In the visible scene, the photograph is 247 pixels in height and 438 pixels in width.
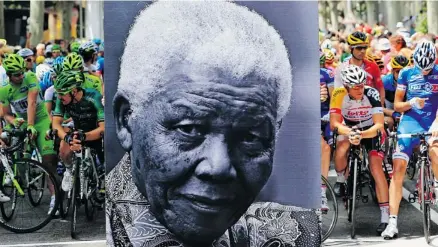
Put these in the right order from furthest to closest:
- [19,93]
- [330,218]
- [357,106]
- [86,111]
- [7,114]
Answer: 1. [7,114]
2. [19,93]
3. [86,111]
4. [357,106]
5. [330,218]

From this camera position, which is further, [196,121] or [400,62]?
[400,62]

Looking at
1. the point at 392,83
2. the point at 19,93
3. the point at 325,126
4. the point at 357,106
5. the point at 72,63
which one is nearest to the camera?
the point at 357,106

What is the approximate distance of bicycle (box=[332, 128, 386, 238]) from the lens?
9719 millimetres

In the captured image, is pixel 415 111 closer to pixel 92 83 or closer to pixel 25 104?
pixel 92 83

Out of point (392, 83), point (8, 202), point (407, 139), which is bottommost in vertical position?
point (8, 202)

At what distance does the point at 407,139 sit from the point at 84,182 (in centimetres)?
339

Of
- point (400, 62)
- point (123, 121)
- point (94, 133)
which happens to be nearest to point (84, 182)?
point (94, 133)

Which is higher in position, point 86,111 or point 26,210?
point 86,111

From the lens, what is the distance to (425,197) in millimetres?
9453

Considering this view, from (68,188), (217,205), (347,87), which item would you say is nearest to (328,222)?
(347,87)

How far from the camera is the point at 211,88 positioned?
5840mm

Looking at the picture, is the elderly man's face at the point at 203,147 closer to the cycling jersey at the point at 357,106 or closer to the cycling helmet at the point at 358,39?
the cycling jersey at the point at 357,106

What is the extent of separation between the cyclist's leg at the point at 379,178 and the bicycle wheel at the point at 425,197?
1.60 ft

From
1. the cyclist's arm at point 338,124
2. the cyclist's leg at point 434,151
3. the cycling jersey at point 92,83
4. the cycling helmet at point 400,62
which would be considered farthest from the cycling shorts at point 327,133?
the cycling jersey at point 92,83
